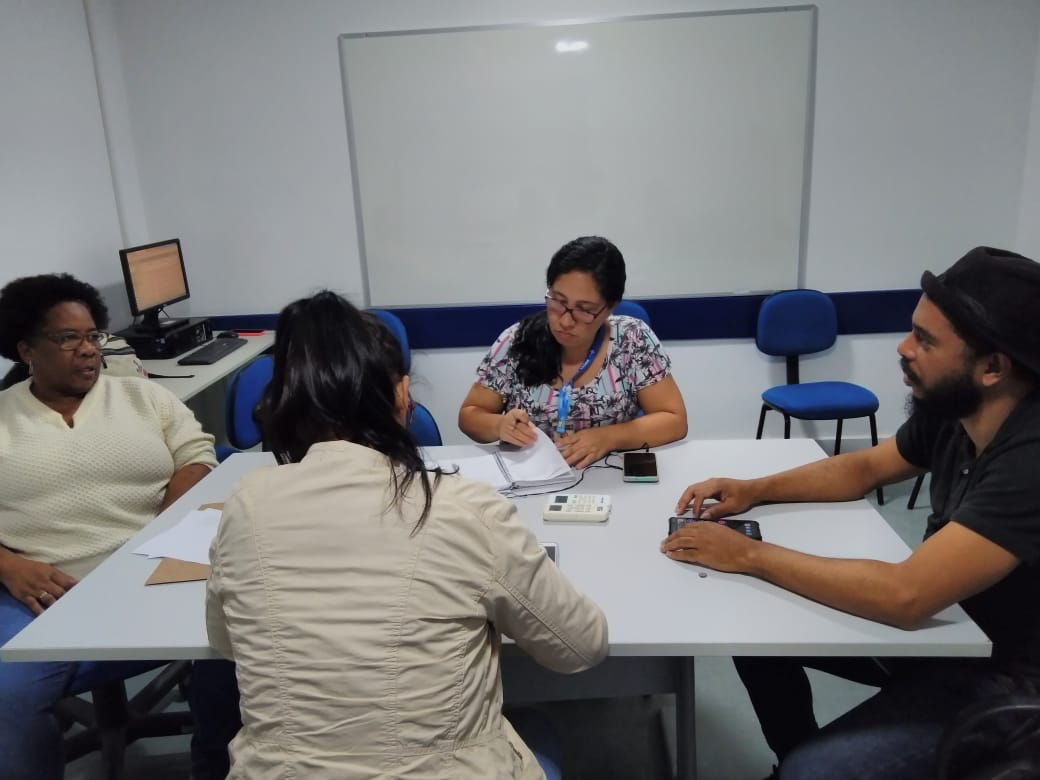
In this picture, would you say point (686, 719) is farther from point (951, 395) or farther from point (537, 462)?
point (951, 395)

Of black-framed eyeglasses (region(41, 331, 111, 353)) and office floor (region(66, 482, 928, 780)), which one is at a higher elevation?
black-framed eyeglasses (region(41, 331, 111, 353))

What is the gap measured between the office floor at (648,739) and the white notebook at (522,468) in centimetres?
61

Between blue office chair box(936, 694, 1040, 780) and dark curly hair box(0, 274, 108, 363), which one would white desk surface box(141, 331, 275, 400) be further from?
blue office chair box(936, 694, 1040, 780)

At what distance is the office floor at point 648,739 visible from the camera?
6.26 feet

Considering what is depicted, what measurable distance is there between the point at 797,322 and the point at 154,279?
2.79 m

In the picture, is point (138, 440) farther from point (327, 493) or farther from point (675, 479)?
point (675, 479)

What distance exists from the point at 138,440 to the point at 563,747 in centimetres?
132

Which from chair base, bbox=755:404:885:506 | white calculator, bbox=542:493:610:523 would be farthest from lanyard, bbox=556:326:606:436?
chair base, bbox=755:404:885:506

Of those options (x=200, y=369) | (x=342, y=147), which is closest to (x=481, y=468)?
(x=200, y=369)

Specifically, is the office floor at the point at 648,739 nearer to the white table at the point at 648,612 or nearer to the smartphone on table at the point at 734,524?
the white table at the point at 648,612

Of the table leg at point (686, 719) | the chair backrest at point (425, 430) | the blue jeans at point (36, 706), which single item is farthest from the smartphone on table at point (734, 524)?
the blue jeans at point (36, 706)

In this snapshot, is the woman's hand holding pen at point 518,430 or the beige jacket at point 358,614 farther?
the woman's hand holding pen at point 518,430

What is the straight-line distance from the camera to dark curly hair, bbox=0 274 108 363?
183 cm

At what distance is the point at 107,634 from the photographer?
1.27 metres
